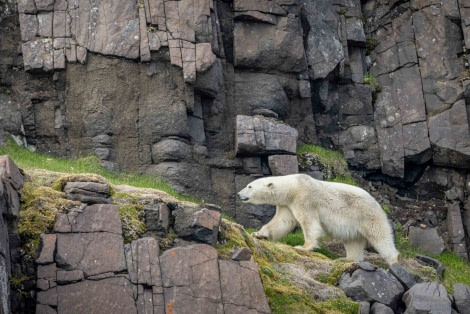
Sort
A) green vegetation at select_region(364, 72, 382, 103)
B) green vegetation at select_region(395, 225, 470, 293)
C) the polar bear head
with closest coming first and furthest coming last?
green vegetation at select_region(395, 225, 470, 293) < the polar bear head < green vegetation at select_region(364, 72, 382, 103)

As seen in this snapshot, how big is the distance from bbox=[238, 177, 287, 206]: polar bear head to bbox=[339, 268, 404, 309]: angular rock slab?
4742mm

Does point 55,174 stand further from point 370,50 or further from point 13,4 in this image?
point 370,50

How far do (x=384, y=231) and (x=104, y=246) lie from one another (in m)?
8.21

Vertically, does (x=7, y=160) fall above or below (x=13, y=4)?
below

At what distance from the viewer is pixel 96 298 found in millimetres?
12461

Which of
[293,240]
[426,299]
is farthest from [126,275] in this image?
[293,240]

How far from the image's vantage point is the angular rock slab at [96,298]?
485 inches

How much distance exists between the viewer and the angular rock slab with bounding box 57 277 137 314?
12.3 m

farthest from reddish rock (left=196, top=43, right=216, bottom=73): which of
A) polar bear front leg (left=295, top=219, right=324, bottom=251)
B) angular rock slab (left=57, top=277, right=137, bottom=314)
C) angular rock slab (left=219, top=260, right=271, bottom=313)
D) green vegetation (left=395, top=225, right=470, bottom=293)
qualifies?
angular rock slab (left=57, top=277, right=137, bottom=314)

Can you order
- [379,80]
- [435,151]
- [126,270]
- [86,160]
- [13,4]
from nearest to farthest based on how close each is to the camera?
[126,270], [86,160], [13,4], [435,151], [379,80]

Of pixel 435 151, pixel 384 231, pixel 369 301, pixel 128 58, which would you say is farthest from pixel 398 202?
pixel 369 301

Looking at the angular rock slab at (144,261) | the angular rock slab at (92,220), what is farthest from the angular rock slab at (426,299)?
the angular rock slab at (92,220)

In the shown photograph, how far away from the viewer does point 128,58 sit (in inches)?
938

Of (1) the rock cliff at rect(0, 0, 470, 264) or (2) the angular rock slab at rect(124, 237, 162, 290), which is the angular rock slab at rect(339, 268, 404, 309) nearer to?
(2) the angular rock slab at rect(124, 237, 162, 290)
